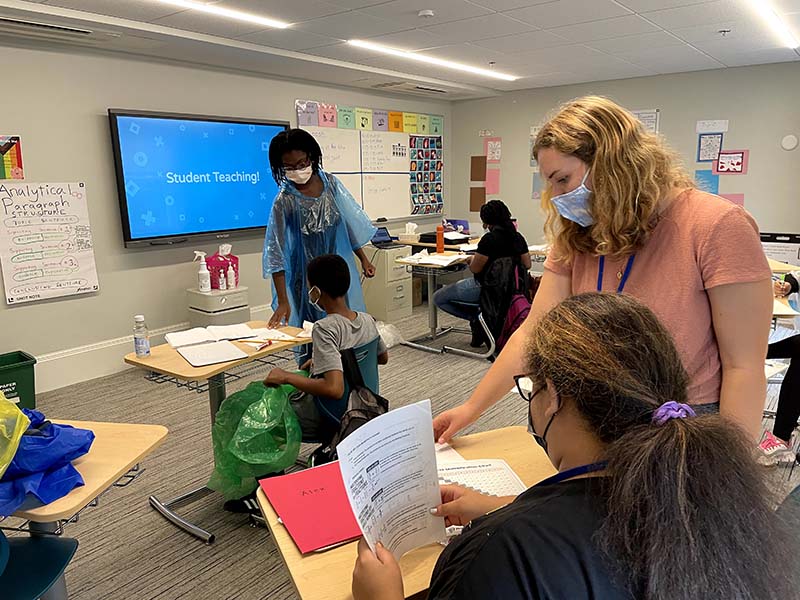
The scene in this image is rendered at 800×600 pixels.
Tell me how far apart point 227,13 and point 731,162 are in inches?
183

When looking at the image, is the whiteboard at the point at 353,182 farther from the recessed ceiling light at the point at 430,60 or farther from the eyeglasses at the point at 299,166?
the eyeglasses at the point at 299,166

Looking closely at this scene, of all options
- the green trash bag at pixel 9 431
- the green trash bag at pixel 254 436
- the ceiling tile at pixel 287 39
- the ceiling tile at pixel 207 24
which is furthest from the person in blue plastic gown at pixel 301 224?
the green trash bag at pixel 9 431

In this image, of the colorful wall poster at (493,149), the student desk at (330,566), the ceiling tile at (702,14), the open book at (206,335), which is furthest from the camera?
the colorful wall poster at (493,149)

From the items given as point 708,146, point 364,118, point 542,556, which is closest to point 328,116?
point 364,118

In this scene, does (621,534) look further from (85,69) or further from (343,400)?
(85,69)

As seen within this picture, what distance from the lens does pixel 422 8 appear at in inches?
126

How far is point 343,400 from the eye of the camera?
217cm

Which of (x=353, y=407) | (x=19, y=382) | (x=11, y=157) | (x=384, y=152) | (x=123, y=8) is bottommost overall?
(x=19, y=382)

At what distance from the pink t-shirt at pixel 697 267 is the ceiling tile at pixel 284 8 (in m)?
2.57

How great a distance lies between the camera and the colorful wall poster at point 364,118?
229 inches

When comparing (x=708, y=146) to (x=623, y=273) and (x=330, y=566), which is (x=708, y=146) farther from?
(x=330, y=566)

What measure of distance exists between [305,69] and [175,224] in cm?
167

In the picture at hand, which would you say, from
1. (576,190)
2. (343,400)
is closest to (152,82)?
(343,400)

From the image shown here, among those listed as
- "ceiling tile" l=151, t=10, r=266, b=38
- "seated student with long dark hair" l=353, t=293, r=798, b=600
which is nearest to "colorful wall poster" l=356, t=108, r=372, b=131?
"ceiling tile" l=151, t=10, r=266, b=38
